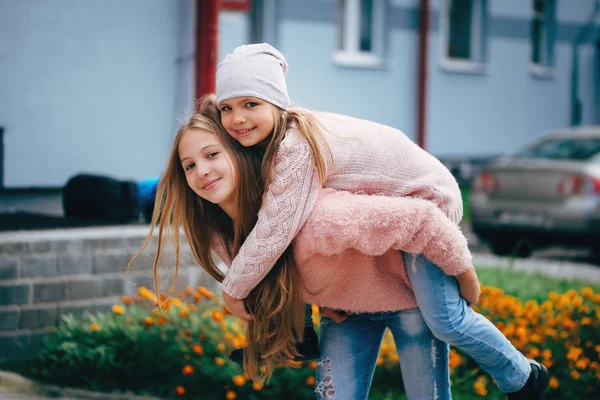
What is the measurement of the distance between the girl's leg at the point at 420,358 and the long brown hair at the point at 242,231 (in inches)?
13.9

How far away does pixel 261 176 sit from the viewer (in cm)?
273

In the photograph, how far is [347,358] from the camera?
2967mm

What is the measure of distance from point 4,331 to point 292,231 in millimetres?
2851

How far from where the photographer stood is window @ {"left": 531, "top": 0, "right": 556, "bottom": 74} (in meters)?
15.0

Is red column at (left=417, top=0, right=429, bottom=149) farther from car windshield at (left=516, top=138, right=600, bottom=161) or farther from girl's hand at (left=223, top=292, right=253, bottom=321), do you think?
girl's hand at (left=223, top=292, right=253, bottom=321)

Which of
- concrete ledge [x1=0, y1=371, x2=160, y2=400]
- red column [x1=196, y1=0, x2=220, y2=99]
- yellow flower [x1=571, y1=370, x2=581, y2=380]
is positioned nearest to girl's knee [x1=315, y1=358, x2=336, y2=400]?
concrete ledge [x1=0, y1=371, x2=160, y2=400]

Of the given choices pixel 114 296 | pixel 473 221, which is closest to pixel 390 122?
pixel 473 221

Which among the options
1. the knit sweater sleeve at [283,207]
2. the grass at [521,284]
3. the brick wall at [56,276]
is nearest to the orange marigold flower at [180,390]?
the brick wall at [56,276]

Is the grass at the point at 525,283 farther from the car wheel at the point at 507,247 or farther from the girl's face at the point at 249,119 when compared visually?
the girl's face at the point at 249,119

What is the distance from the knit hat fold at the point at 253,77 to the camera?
2.61 m

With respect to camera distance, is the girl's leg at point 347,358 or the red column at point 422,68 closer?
the girl's leg at point 347,358

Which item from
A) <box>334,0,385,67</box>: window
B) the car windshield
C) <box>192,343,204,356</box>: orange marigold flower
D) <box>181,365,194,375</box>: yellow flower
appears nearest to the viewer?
<box>181,365,194,375</box>: yellow flower

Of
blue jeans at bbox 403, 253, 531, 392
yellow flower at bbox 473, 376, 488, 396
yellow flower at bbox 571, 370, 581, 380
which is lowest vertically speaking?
yellow flower at bbox 473, 376, 488, 396

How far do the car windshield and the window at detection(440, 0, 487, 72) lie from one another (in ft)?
13.6
